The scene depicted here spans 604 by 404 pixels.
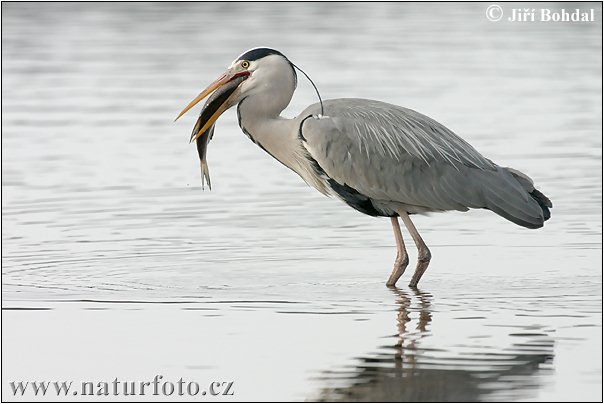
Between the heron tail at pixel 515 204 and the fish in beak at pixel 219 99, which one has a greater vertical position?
the fish in beak at pixel 219 99

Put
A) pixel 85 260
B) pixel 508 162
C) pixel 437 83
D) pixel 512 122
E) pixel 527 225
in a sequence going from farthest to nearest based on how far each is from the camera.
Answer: pixel 437 83 → pixel 512 122 → pixel 508 162 → pixel 85 260 → pixel 527 225

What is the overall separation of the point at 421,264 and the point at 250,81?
168 cm

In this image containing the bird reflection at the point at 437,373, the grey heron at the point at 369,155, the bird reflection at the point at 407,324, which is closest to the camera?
the bird reflection at the point at 437,373

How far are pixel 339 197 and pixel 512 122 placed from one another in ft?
25.9

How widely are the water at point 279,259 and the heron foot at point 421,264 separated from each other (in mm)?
124

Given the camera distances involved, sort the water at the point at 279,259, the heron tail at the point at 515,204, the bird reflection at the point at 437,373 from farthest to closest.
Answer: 1. the heron tail at the point at 515,204
2. the water at the point at 279,259
3. the bird reflection at the point at 437,373

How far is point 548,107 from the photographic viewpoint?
1992 cm

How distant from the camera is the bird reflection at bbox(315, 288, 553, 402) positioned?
26.1 ft

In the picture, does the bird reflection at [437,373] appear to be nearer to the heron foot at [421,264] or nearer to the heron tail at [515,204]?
the heron foot at [421,264]

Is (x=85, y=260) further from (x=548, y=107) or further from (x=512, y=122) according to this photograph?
(x=548, y=107)

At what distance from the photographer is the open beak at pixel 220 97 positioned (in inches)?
428

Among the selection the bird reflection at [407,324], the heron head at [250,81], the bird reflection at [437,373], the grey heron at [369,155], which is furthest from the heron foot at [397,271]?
the bird reflection at [437,373]

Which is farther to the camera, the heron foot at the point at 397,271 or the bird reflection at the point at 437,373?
the heron foot at the point at 397,271

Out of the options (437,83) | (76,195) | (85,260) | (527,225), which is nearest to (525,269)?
(527,225)
